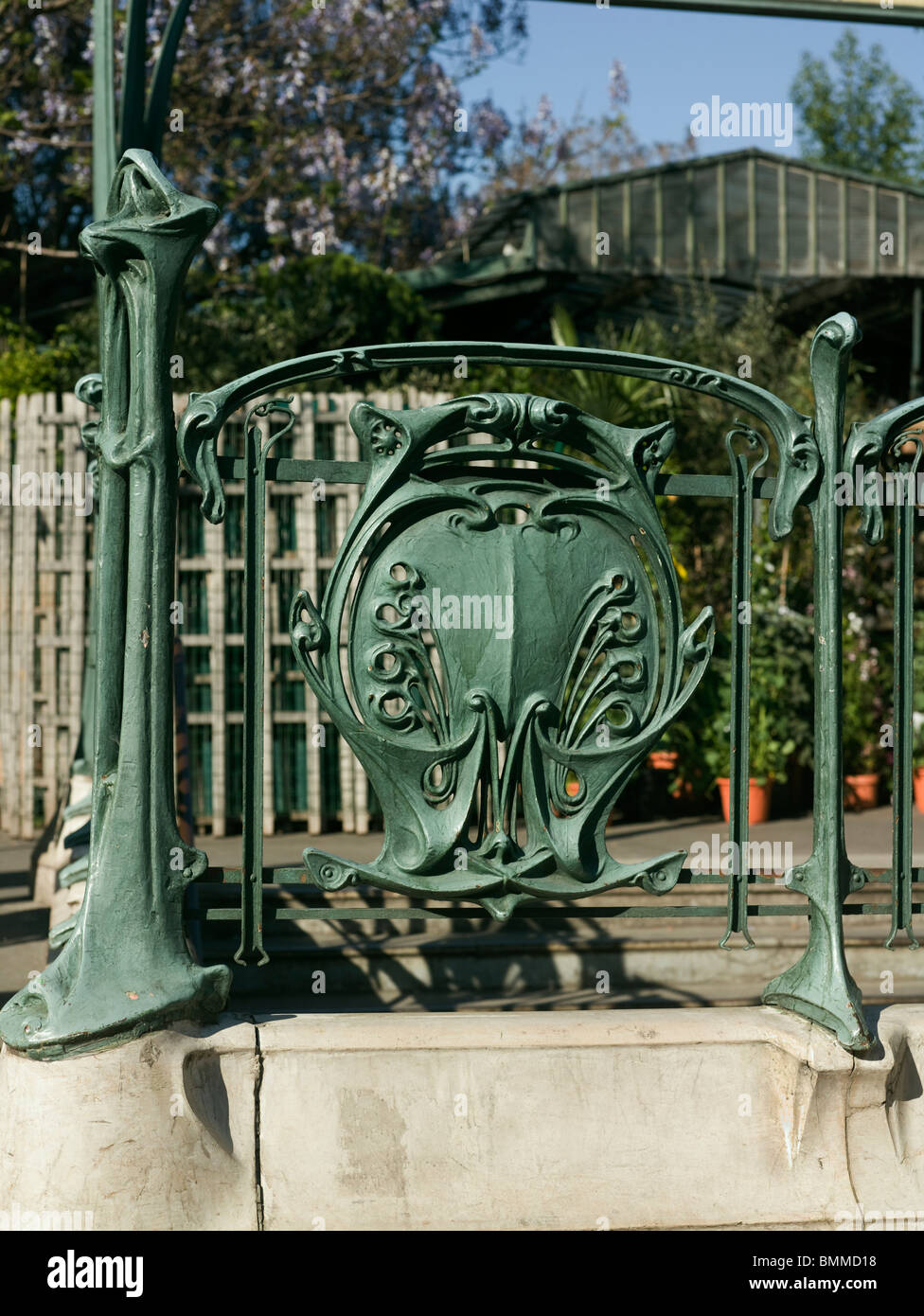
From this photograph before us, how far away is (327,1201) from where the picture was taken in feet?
10.5

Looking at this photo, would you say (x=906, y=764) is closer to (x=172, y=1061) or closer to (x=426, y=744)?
(x=426, y=744)

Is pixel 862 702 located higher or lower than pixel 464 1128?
higher

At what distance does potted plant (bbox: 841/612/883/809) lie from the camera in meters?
9.45

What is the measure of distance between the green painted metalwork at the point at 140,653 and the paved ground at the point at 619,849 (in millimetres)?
2235

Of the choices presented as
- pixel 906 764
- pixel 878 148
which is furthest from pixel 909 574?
pixel 878 148

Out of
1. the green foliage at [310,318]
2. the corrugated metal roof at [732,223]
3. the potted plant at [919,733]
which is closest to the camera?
the potted plant at [919,733]

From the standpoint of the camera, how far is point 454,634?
3.48 meters

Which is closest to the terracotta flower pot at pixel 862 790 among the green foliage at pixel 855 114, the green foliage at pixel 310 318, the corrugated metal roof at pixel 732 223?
the green foliage at pixel 310 318

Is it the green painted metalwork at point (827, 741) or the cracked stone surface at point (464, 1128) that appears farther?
the green painted metalwork at point (827, 741)

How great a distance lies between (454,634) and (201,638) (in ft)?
16.8

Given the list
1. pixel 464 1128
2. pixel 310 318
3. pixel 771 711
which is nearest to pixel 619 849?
pixel 771 711

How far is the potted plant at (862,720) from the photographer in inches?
372

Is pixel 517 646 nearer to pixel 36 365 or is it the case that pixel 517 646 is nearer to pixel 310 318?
pixel 36 365

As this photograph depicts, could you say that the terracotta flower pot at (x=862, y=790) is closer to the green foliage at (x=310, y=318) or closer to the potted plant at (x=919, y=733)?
the potted plant at (x=919, y=733)
